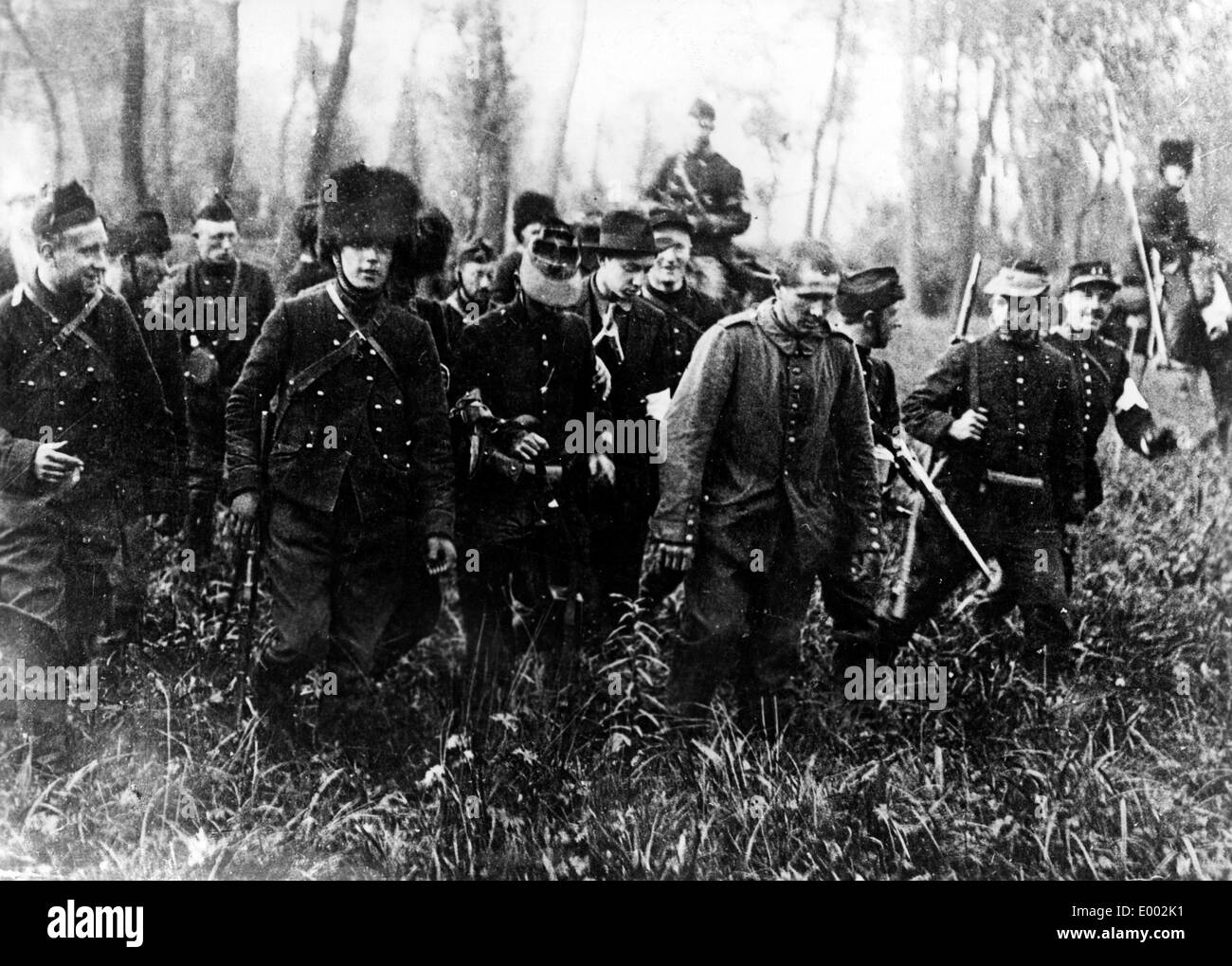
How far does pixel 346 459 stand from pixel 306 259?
856 mm

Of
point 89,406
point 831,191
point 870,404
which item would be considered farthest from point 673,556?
point 89,406

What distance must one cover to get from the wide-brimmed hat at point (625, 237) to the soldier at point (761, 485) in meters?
0.47

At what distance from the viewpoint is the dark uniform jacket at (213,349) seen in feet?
18.5

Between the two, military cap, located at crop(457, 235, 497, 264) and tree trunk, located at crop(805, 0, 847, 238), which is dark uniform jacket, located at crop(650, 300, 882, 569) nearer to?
tree trunk, located at crop(805, 0, 847, 238)

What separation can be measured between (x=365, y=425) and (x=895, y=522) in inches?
89.0

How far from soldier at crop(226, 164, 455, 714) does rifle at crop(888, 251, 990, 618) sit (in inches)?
74.8

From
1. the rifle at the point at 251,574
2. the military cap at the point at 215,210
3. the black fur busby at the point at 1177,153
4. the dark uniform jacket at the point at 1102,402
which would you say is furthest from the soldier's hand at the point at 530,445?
the black fur busby at the point at 1177,153

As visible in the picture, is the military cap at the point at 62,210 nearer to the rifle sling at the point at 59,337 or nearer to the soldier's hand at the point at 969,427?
the rifle sling at the point at 59,337

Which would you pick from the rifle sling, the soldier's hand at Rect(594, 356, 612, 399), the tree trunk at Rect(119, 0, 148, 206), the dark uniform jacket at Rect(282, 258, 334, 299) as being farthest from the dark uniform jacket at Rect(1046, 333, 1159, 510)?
the rifle sling

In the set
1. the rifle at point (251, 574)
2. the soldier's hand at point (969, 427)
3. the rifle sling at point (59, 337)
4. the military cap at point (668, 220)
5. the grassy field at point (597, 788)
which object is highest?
the military cap at point (668, 220)

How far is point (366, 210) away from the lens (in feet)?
18.4

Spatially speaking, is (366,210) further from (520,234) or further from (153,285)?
(153,285)

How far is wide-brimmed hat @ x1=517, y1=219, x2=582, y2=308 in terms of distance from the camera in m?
5.65
